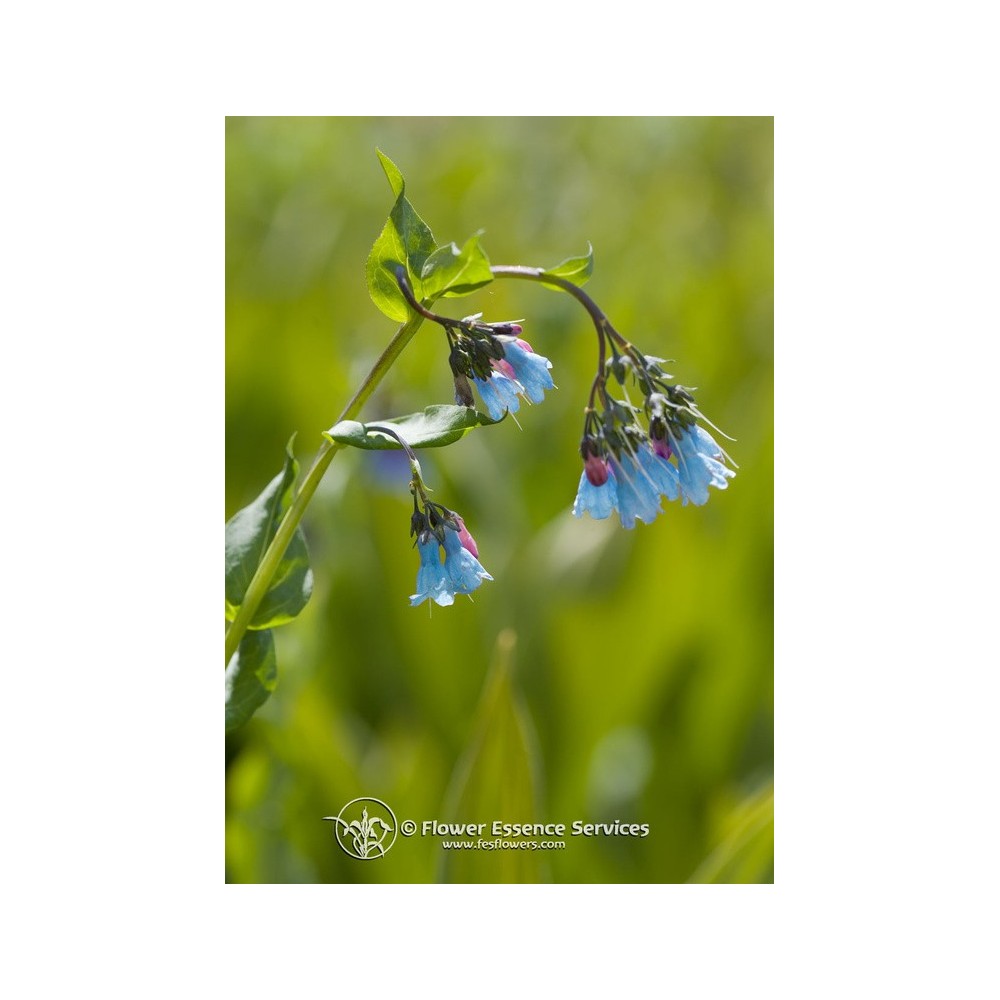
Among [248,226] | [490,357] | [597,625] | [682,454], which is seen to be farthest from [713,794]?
[248,226]

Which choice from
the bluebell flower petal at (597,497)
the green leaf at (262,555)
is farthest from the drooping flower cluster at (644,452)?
the green leaf at (262,555)

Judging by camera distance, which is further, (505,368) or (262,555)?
(262,555)

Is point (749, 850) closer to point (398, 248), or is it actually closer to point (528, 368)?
point (528, 368)

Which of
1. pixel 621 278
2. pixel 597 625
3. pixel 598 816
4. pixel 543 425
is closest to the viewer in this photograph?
pixel 598 816

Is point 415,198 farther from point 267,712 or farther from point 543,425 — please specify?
point 267,712

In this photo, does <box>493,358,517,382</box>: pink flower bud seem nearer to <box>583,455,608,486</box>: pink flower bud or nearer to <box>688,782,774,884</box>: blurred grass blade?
<box>583,455,608,486</box>: pink flower bud

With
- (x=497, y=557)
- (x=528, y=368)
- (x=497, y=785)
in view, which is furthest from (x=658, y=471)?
(x=497, y=557)

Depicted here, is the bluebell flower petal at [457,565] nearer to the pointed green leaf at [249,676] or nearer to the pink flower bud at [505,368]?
the pink flower bud at [505,368]
